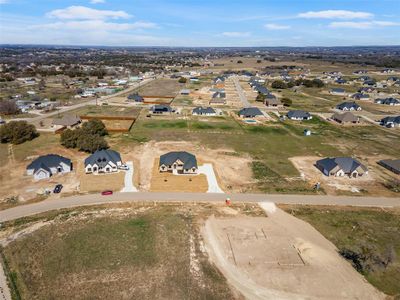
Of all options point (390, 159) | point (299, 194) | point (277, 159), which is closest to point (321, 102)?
point (390, 159)

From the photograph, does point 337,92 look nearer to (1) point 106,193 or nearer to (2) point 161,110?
(2) point 161,110

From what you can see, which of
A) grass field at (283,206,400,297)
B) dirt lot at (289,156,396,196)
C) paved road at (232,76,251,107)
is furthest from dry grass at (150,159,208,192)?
paved road at (232,76,251,107)

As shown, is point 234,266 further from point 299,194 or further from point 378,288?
point 299,194

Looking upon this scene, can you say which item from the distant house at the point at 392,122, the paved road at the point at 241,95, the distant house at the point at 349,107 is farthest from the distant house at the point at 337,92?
the distant house at the point at 392,122

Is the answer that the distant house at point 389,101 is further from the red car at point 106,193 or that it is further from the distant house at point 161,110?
the red car at point 106,193

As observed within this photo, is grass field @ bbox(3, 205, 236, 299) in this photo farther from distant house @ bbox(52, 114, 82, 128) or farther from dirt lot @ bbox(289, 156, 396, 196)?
distant house @ bbox(52, 114, 82, 128)

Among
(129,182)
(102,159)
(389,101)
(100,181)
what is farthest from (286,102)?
(100,181)
